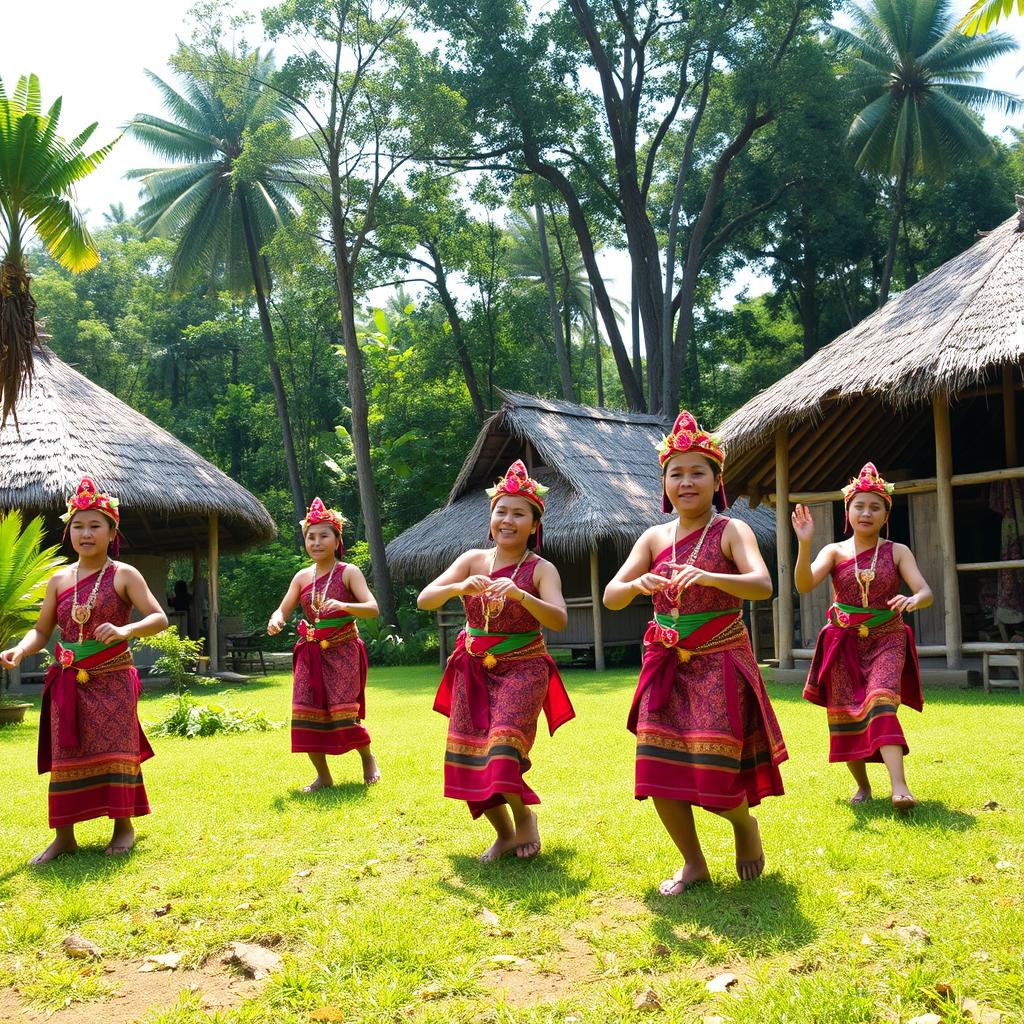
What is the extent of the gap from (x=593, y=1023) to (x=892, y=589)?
3626mm

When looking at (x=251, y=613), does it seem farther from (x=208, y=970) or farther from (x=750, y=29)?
(x=208, y=970)

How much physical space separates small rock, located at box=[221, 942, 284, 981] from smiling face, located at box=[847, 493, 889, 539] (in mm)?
3947

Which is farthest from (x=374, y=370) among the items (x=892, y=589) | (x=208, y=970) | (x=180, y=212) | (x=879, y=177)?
(x=208, y=970)

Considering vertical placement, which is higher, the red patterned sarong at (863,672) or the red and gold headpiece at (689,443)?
the red and gold headpiece at (689,443)

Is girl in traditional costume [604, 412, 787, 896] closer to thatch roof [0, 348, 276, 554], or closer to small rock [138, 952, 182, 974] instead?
small rock [138, 952, 182, 974]

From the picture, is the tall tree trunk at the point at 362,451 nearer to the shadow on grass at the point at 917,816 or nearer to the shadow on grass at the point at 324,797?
the shadow on grass at the point at 324,797

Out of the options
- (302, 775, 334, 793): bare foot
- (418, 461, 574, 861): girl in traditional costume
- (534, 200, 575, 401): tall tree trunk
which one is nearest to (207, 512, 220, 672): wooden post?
(302, 775, 334, 793): bare foot

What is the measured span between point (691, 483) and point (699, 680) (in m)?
0.80

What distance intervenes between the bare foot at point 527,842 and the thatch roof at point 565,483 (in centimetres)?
1174

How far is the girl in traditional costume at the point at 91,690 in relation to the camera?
17.1 ft

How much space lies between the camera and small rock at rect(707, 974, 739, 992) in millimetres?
3173

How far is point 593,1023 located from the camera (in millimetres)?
2986

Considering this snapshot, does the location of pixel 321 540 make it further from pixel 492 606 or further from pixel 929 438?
pixel 929 438

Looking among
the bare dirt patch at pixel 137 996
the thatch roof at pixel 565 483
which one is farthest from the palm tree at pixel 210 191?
the bare dirt patch at pixel 137 996
